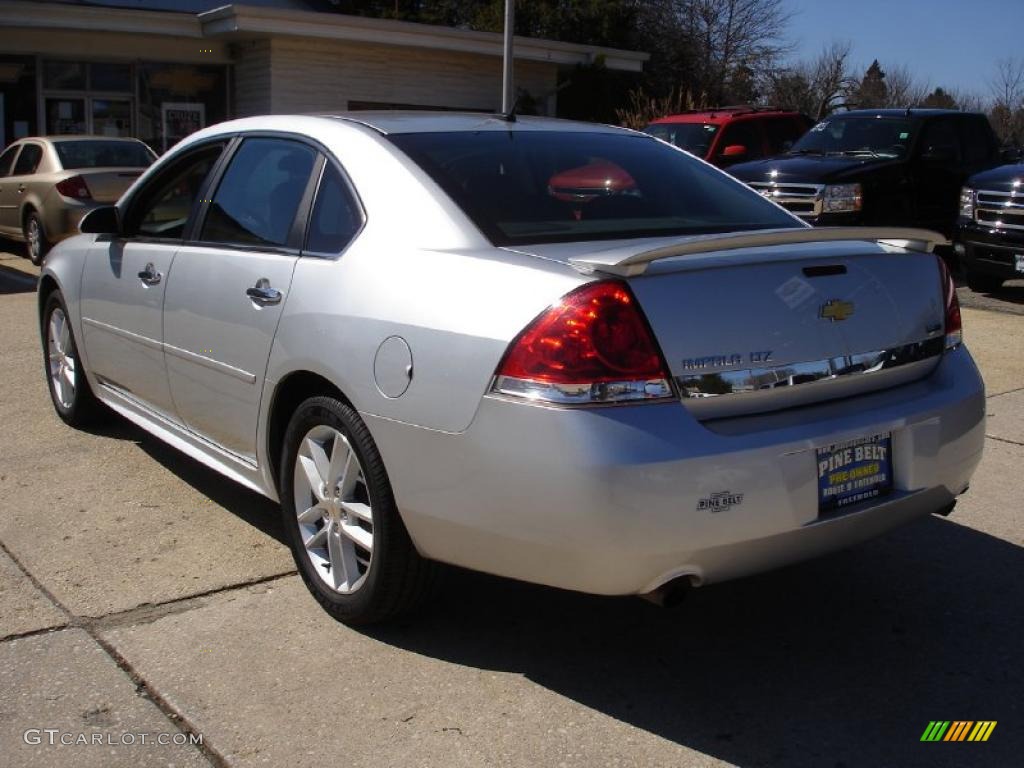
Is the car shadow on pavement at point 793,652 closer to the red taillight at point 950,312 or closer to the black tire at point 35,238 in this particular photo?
the red taillight at point 950,312

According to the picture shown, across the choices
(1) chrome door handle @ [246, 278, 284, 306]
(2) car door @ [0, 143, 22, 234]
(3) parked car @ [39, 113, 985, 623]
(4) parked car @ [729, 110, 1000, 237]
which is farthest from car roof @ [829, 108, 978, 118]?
(1) chrome door handle @ [246, 278, 284, 306]

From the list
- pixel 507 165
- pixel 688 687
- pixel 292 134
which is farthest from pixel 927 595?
pixel 292 134

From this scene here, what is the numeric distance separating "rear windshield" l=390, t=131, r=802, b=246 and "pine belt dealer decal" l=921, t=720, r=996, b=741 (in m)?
1.65

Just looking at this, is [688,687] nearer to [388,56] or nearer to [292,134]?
[292,134]

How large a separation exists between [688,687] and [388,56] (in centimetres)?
2344

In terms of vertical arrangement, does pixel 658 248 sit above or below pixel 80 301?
above

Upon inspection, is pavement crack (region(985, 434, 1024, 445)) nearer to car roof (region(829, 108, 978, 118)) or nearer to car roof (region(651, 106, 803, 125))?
car roof (region(829, 108, 978, 118))

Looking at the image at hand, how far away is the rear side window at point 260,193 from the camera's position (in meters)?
4.07

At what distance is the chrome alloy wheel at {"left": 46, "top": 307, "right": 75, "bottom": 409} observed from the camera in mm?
5863

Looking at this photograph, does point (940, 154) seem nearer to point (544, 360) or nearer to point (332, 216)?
point (332, 216)

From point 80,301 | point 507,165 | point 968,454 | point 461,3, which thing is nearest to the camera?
point 968,454

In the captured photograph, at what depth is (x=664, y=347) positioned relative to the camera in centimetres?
299

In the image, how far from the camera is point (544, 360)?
2973 millimetres

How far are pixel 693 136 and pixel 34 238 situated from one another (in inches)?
319
